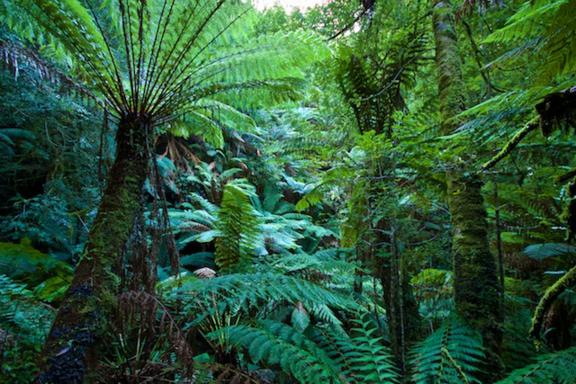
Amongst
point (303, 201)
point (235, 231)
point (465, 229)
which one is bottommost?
point (465, 229)

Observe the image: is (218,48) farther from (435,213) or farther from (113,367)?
(435,213)

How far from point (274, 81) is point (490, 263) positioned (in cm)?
198

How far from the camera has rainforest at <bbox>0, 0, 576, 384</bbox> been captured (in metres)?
1.54

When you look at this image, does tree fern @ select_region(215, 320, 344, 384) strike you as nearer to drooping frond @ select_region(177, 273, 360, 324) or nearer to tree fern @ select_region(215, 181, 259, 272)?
drooping frond @ select_region(177, 273, 360, 324)

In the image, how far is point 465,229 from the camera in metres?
2.20

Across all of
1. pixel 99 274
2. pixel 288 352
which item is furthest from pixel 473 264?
pixel 99 274

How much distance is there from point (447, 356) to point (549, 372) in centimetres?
43

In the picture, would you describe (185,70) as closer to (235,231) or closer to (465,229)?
(235,231)

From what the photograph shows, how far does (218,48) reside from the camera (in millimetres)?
2557

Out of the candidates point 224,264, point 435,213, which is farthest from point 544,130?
point 435,213

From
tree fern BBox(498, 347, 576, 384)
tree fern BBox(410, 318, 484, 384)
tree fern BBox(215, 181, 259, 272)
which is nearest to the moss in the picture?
tree fern BBox(410, 318, 484, 384)

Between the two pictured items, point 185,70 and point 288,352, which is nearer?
point 288,352

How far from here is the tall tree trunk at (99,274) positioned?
4.71 ft

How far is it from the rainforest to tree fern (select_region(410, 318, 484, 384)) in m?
0.02
